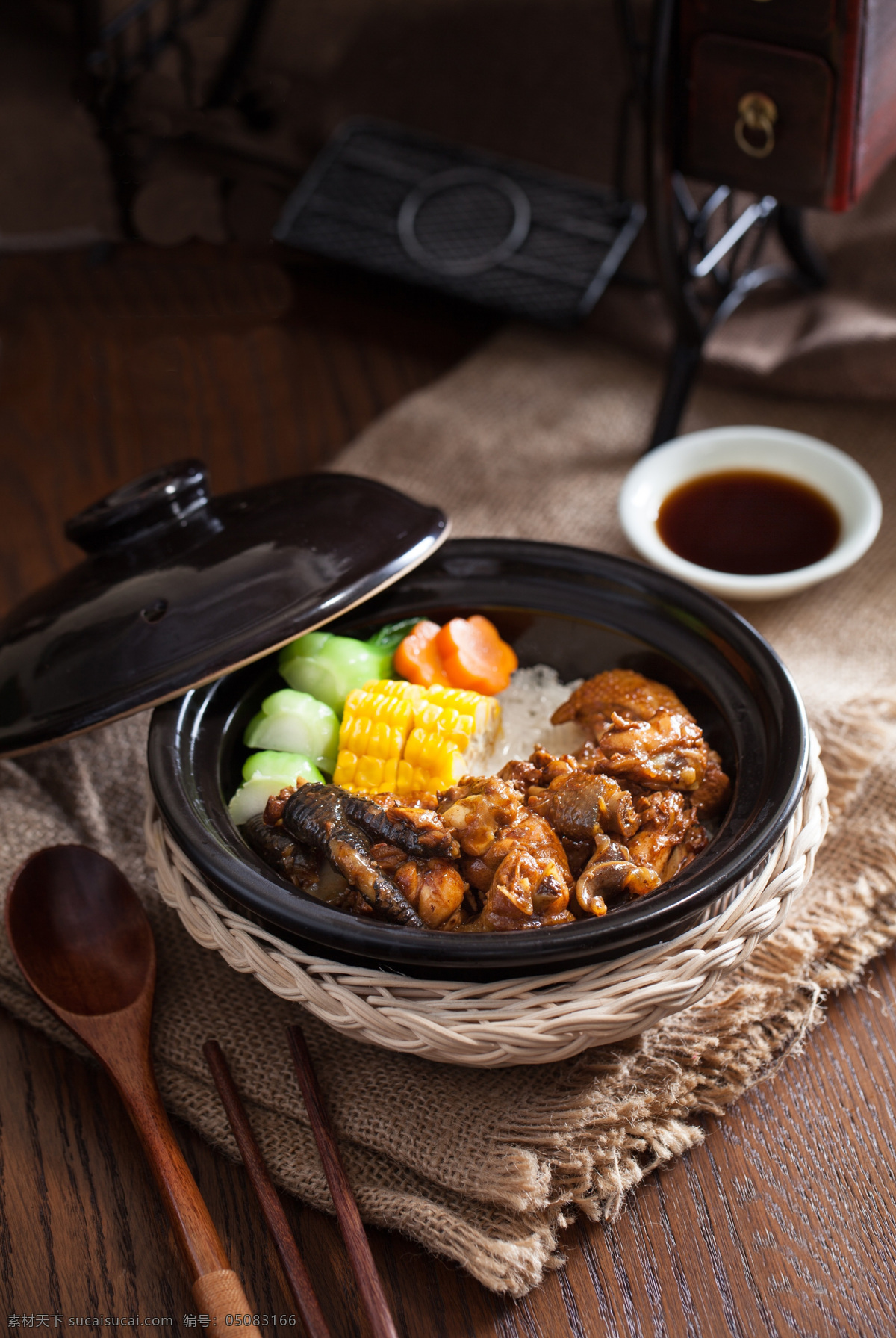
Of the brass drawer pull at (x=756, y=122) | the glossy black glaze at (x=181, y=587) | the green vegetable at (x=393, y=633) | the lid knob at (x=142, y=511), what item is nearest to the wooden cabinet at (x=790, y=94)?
the brass drawer pull at (x=756, y=122)

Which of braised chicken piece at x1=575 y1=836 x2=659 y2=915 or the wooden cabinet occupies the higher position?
the wooden cabinet

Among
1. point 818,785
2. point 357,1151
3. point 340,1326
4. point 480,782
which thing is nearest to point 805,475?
point 818,785

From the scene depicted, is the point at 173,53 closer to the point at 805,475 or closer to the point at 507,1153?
the point at 805,475

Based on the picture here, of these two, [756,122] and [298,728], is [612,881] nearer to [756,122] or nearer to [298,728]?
[298,728]

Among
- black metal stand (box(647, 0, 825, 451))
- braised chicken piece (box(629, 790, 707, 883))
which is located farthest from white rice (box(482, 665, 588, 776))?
black metal stand (box(647, 0, 825, 451))

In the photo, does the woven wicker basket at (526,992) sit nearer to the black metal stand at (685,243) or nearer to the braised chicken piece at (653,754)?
the braised chicken piece at (653,754)

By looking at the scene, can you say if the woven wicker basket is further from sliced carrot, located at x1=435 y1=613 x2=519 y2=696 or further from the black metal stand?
the black metal stand
